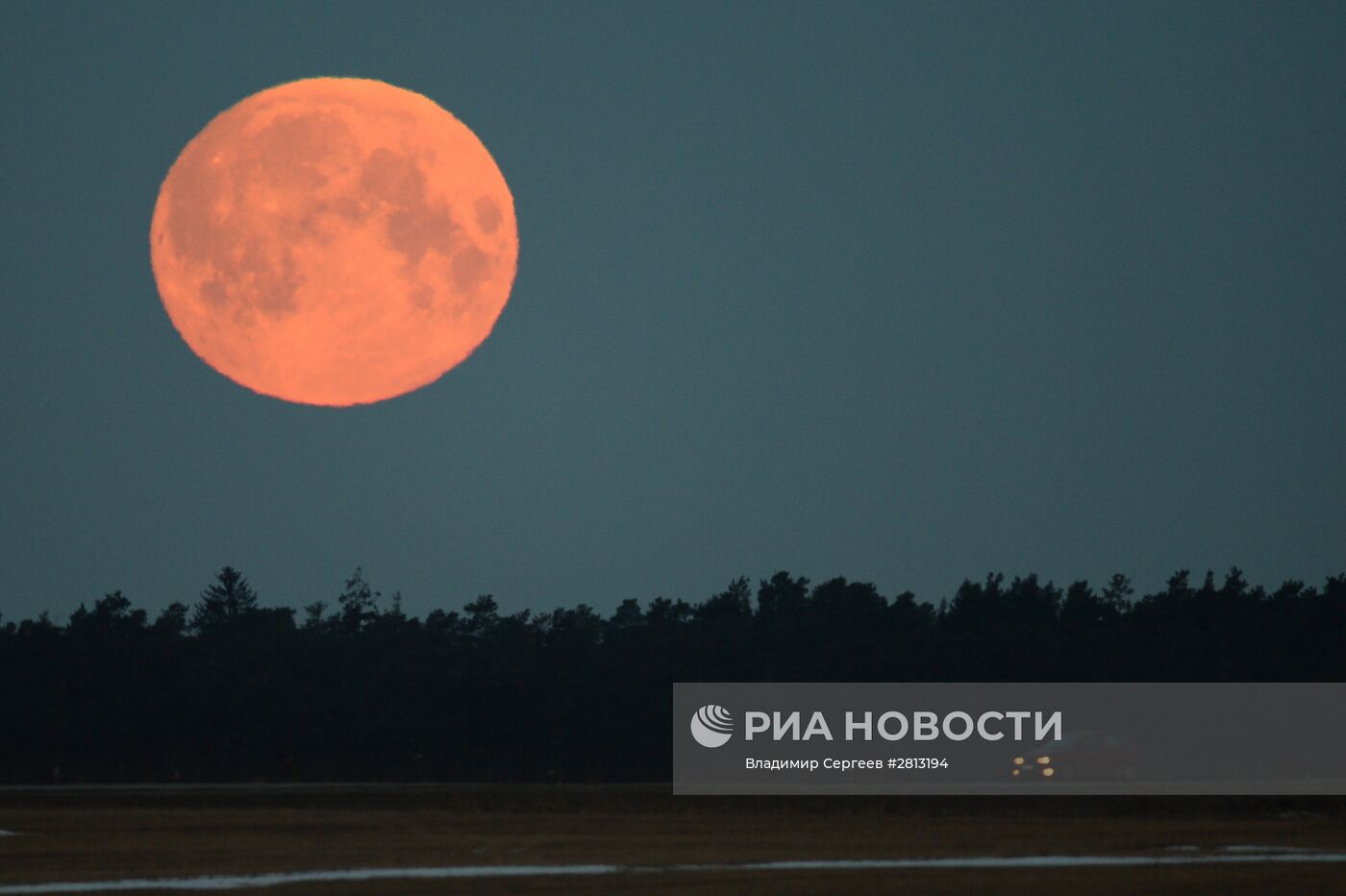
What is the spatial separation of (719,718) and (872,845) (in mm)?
32365

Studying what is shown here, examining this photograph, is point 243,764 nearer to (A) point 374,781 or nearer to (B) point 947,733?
(A) point 374,781

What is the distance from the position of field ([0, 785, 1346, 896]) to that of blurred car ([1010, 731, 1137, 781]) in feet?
22.5

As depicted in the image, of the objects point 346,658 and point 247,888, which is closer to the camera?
point 247,888

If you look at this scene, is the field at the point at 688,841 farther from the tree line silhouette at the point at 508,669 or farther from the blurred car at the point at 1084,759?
the tree line silhouette at the point at 508,669

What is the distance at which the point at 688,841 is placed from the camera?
3684cm

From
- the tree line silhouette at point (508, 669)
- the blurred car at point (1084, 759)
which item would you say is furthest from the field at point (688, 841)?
the tree line silhouette at point (508, 669)

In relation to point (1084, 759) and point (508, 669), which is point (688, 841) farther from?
point (508, 669)

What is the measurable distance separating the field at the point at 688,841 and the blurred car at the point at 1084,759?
6.86 m

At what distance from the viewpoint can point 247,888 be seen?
28578mm

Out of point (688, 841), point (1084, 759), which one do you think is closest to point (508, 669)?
point (1084, 759)

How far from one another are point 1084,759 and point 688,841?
23.4 m

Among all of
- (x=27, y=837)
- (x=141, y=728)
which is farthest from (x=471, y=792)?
(x=141, y=728)

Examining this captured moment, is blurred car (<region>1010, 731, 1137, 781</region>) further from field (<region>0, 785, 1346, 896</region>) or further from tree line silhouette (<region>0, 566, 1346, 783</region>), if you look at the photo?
tree line silhouette (<region>0, 566, 1346, 783</region>)

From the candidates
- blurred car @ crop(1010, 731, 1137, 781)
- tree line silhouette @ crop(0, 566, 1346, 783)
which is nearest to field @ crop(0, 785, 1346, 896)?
blurred car @ crop(1010, 731, 1137, 781)
